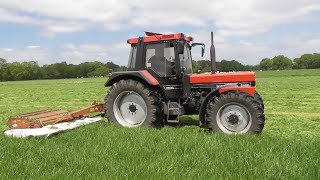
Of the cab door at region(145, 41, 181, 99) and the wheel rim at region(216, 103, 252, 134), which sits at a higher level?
the cab door at region(145, 41, 181, 99)

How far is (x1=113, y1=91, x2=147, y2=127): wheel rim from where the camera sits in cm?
879

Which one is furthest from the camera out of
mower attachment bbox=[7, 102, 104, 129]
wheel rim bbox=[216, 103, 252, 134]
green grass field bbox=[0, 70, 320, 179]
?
mower attachment bbox=[7, 102, 104, 129]

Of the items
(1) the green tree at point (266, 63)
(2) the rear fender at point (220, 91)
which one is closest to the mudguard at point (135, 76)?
(2) the rear fender at point (220, 91)

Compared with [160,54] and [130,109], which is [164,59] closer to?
[160,54]

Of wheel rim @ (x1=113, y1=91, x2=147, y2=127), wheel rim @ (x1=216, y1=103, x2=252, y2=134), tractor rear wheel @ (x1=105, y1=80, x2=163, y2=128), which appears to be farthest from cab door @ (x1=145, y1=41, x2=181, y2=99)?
wheel rim @ (x1=216, y1=103, x2=252, y2=134)

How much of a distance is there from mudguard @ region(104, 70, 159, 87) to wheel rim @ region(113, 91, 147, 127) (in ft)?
1.28

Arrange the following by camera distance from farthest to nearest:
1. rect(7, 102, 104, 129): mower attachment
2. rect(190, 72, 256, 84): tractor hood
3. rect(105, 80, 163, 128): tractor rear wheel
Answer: rect(105, 80, 163, 128): tractor rear wheel < rect(190, 72, 256, 84): tractor hood < rect(7, 102, 104, 129): mower attachment

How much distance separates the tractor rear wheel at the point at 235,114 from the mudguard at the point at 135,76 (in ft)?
5.17

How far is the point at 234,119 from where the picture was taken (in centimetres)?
760

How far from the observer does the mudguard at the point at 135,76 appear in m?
8.42

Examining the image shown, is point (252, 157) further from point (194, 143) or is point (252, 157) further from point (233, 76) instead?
point (233, 76)

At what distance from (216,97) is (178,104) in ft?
3.83

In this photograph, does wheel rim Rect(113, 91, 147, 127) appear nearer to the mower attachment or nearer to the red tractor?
the red tractor

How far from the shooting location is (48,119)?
842 centimetres
